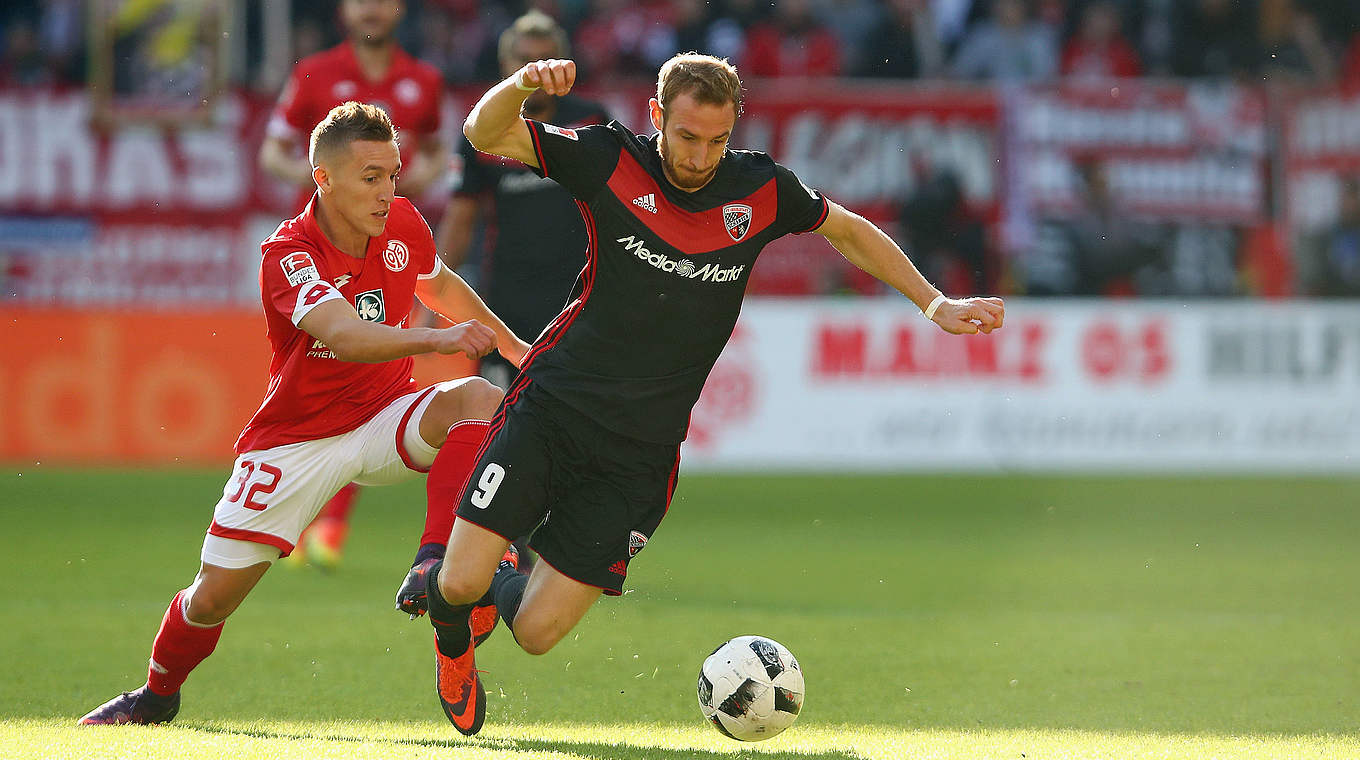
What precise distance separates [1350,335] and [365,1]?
8.34m

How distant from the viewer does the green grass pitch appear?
15.2 ft

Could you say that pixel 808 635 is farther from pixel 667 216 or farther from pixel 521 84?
pixel 521 84

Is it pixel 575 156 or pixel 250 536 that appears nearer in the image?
pixel 575 156

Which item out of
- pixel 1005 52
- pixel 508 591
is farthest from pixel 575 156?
pixel 1005 52

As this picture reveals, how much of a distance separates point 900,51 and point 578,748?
11.6m

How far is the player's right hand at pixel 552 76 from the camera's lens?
4316 mm

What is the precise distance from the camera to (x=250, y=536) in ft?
15.9

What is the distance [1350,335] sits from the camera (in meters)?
12.6

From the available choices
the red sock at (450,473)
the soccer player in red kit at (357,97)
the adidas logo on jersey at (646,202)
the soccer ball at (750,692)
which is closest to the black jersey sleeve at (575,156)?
the adidas logo on jersey at (646,202)

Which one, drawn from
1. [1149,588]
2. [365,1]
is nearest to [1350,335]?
[1149,588]

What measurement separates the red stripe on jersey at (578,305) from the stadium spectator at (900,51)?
10.6 metres

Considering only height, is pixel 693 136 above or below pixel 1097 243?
above

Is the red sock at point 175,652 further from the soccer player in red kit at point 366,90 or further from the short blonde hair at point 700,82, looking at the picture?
the soccer player in red kit at point 366,90

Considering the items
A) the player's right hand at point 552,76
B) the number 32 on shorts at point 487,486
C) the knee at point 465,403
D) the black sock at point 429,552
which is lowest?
the black sock at point 429,552
